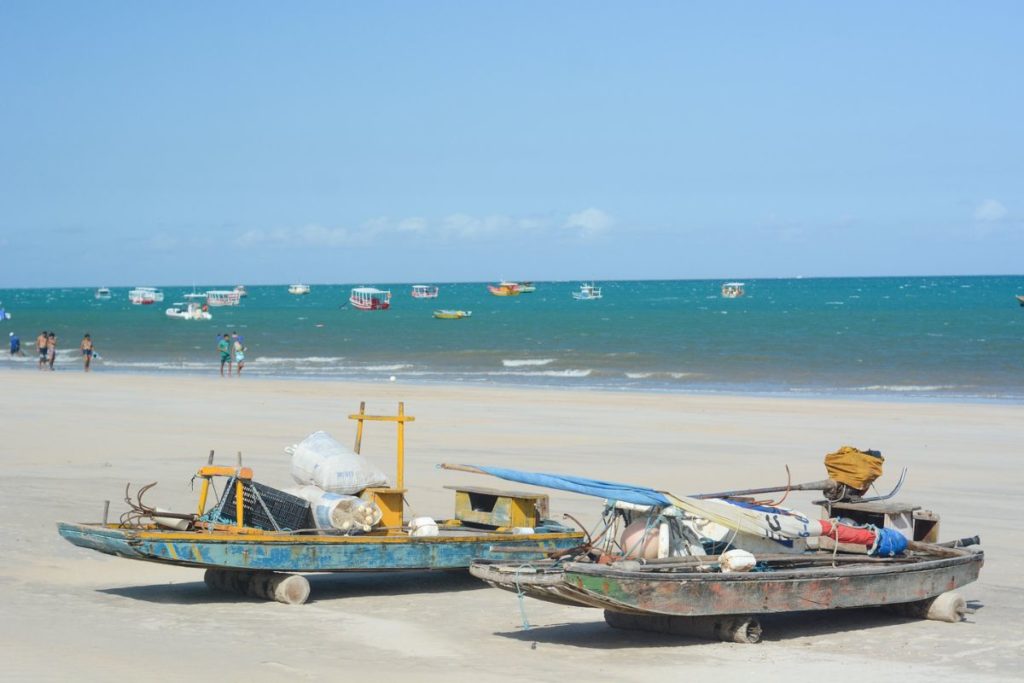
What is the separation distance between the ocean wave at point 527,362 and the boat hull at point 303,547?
136 feet

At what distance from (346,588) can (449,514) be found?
369 centimetres

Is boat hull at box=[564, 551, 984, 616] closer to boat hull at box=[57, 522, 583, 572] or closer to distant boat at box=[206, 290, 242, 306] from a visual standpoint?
boat hull at box=[57, 522, 583, 572]

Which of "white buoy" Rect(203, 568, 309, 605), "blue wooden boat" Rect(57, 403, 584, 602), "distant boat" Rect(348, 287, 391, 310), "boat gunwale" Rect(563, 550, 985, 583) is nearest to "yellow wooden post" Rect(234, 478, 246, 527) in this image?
"blue wooden boat" Rect(57, 403, 584, 602)

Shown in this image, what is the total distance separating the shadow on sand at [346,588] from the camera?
1198cm

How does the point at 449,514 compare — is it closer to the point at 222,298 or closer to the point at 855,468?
the point at 855,468

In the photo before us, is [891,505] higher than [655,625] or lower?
higher

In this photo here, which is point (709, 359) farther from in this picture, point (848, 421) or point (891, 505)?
point (891, 505)

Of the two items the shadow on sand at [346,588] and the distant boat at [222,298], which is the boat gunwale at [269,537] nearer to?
the shadow on sand at [346,588]

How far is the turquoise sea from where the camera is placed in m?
45.5

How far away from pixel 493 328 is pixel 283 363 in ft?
126

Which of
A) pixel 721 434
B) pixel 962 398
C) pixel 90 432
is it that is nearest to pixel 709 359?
pixel 962 398

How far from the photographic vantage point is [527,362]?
55.7 meters

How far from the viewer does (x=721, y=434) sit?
2545 cm

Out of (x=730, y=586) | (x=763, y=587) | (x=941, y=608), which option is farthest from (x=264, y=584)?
(x=941, y=608)
